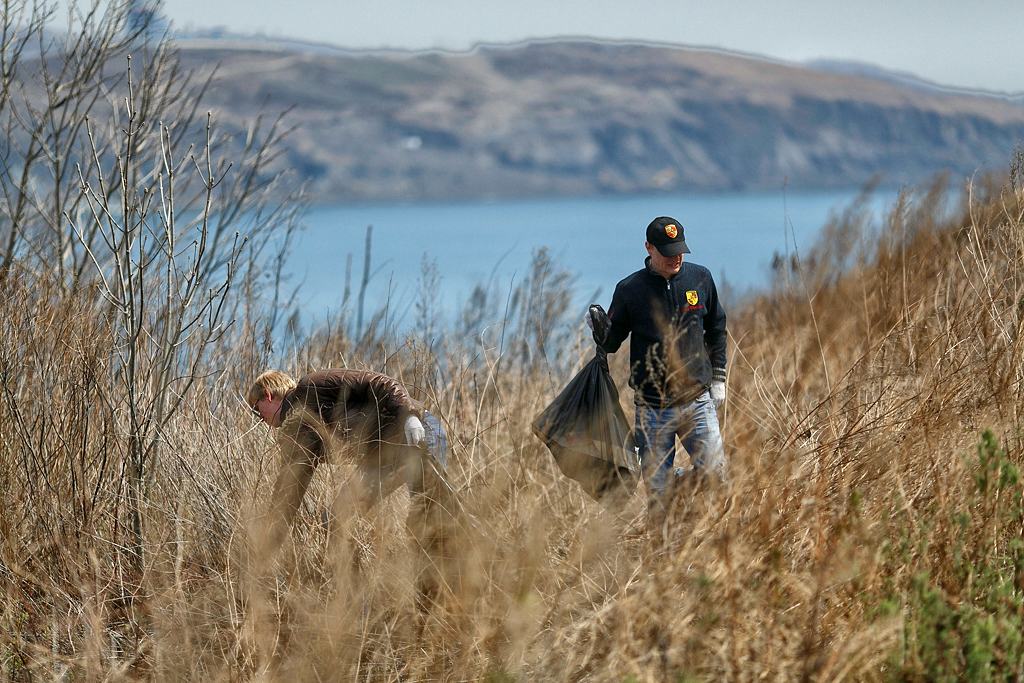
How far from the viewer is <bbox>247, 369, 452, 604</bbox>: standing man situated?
12.0ft

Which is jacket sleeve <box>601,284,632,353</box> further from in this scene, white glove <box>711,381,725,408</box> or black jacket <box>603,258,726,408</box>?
white glove <box>711,381,725,408</box>

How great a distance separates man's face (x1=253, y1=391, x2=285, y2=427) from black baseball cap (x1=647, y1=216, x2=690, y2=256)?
5.92 feet

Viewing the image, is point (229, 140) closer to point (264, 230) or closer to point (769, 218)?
point (264, 230)

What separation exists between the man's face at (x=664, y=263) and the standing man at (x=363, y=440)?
1221 millimetres

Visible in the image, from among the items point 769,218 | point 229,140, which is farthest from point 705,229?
point 229,140

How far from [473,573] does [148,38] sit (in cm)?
481

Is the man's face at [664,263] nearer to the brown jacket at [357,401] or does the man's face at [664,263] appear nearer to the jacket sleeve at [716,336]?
the jacket sleeve at [716,336]

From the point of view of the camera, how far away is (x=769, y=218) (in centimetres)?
7631

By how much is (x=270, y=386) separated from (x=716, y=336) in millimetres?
Answer: 2066

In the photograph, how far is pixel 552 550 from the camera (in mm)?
3492

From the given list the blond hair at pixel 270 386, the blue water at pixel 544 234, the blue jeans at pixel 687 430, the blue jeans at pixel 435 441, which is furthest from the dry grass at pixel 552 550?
the blue water at pixel 544 234

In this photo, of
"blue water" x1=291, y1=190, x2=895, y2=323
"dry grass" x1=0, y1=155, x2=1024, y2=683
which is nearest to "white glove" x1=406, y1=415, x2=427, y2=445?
"dry grass" x1=0, y1=155, x2=1024, y2=683

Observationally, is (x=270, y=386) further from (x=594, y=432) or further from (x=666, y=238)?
(x=666, y=238)

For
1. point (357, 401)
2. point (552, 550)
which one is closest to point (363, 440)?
point (357, 401)
